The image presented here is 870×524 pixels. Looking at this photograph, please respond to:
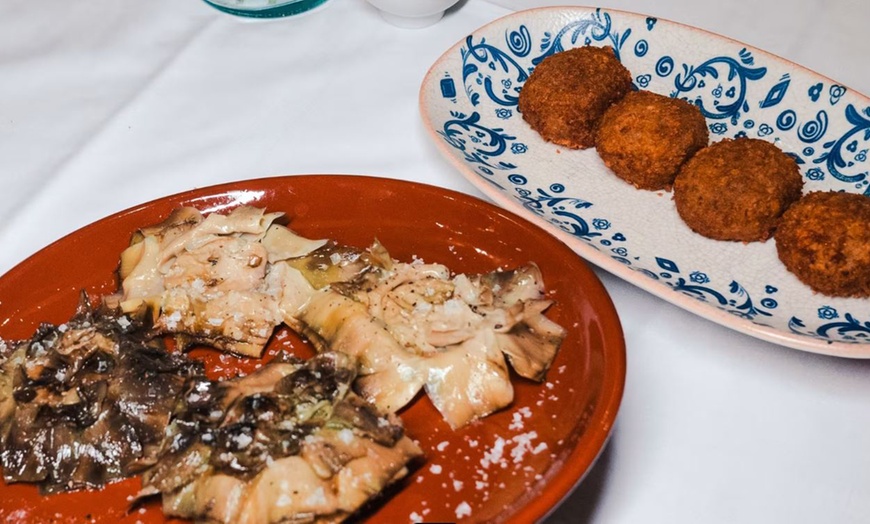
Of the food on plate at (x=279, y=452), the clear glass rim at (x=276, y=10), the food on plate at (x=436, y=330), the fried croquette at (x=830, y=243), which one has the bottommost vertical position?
the food on plate at (x=279, y=452)

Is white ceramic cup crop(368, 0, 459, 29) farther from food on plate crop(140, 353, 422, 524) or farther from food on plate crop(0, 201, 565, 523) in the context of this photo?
food on plate crop(140, 353, 422, 524)

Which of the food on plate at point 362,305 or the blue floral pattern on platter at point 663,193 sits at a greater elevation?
the blue floral pattern on platter at point 663,193

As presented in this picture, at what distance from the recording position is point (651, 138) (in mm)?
1262

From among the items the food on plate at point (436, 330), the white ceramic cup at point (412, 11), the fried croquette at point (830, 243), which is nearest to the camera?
the food on plate at point (436, 330)

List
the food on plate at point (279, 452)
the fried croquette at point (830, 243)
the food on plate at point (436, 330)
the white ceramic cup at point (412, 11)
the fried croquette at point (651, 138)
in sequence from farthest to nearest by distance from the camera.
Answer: the white ceramic cup at point (412, 11), the fried croquette at point (651, 138), the fried croquette at point (830, 243), the food on plate at point (436, 330), the food on plate at point (279, 452)

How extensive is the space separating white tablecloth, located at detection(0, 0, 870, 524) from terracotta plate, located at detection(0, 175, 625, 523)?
11cm

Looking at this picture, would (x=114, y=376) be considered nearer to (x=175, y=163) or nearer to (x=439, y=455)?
(x=439, y=455)

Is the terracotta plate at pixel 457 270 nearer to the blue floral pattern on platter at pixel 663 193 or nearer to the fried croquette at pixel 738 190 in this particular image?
the blue floral pattern on platter at pixel 663 193

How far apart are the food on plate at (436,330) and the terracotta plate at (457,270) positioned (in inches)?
1.1

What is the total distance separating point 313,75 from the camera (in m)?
1.59

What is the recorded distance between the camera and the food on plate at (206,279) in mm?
1033

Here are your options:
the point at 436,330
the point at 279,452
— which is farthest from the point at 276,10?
the point at 279,452

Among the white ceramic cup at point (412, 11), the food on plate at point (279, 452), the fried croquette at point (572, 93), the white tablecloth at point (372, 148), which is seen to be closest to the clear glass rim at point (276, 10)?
the white tablecloth at point (372, 148)

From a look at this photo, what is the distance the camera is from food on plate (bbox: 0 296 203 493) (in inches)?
36.0
